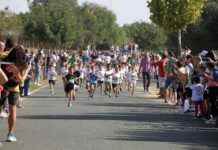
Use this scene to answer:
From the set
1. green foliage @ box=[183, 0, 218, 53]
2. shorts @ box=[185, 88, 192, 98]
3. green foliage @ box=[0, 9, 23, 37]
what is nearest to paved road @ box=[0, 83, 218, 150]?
shorts @ box=[185, 88, 192, 98]

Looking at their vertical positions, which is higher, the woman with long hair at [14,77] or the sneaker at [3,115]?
the woman with long hair at [14,77]

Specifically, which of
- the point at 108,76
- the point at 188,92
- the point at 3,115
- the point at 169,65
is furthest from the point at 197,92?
the point at 108,76

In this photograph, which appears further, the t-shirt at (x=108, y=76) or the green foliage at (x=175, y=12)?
the green foliage at (x=175, y=12)

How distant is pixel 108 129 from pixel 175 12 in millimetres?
15091

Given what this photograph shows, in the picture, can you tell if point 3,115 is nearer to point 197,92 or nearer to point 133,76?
point 197,92

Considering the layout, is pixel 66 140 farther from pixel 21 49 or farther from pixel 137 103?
pixel 137 103

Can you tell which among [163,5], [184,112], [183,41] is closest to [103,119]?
[184,112]

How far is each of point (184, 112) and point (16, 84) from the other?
7.65 metres

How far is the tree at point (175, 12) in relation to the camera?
2755 centimetres

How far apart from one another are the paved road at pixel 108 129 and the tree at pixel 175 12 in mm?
8562

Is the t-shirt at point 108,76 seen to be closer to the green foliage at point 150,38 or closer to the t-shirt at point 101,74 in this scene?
the t-shirt at point 101,74

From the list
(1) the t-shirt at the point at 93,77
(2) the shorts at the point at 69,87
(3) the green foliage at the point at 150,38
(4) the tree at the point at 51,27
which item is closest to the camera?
(2) the shorts at the point at 69,87

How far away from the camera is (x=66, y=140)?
11883mm

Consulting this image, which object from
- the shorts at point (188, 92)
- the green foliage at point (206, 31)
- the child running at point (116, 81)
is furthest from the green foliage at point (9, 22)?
the shorts at point (188, 92)
